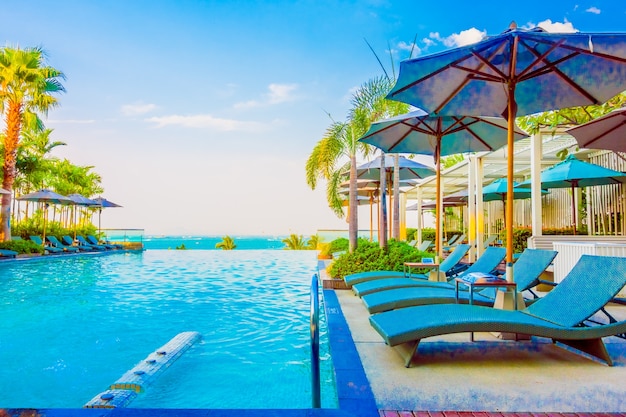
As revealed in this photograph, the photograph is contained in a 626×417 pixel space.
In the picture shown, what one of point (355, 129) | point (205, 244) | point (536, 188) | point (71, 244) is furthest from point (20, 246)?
point (205, 244)

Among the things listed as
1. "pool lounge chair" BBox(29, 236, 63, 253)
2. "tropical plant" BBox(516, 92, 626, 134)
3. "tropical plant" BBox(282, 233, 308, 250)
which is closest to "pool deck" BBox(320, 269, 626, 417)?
"tropical plant" BBox(516, 92, 626, 134)

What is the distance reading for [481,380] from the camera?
9.38 ft

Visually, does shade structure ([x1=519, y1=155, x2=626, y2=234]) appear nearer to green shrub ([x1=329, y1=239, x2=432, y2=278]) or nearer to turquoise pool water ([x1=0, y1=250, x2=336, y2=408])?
green shrub ([x1=329, y1=239, x2=432, y2=278])

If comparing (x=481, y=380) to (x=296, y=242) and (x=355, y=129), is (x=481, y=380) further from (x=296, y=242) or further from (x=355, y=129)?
(x=296, y=242)

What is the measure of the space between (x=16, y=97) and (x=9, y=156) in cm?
252

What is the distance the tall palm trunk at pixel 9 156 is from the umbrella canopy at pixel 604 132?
65.6 feet

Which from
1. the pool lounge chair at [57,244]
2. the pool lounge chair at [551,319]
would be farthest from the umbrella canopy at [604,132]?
the pool lounge chair at [57,244]

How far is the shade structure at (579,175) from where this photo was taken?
29.3 feet

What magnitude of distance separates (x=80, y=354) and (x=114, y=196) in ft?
99.1

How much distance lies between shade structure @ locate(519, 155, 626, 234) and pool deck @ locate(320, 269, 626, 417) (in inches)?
233

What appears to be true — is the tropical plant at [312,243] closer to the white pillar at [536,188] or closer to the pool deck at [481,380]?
the white pillar at [536,188]

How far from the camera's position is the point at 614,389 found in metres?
2.69

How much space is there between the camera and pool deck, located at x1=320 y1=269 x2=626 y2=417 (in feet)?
7.94

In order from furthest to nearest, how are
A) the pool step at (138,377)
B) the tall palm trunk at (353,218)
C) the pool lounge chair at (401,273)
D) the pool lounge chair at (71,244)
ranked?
the pool lounge chair at (71,244)
the tall palm trunk at (353,218)
the pool lounge chair at (401,273)
the pool step at (138,377)
